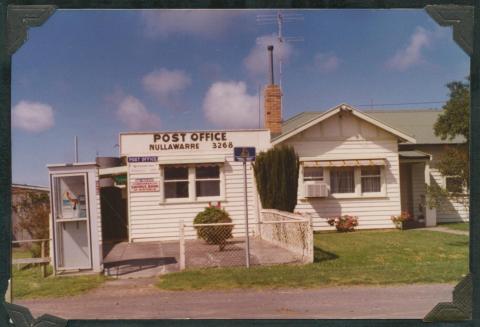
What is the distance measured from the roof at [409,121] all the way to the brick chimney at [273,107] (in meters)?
0.45

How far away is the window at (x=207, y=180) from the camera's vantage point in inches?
632

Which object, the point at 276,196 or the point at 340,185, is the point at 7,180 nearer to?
the point at 276,196

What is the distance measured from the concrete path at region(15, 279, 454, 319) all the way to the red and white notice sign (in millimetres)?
7511

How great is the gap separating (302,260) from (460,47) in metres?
6.72

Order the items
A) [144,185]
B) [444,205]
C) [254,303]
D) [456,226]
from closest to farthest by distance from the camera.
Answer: [254,303], [444,205], [456,226], [144,185]

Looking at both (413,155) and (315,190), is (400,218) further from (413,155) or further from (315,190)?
(315,190)

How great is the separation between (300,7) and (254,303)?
4452 mm

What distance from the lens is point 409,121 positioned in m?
18.4

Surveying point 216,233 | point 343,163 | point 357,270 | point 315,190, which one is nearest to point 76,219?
point 216,233

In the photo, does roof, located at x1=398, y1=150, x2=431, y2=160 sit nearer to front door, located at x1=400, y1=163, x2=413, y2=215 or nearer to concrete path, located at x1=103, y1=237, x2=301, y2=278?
front door, located at x1=400, y1=163, x2=413, y2=215

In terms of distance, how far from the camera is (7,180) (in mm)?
4664

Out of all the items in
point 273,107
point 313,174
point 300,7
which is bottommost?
point 313,174

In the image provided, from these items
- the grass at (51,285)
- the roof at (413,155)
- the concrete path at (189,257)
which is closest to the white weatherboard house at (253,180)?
the roof at (413,155)

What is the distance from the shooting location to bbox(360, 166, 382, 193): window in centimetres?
1667
